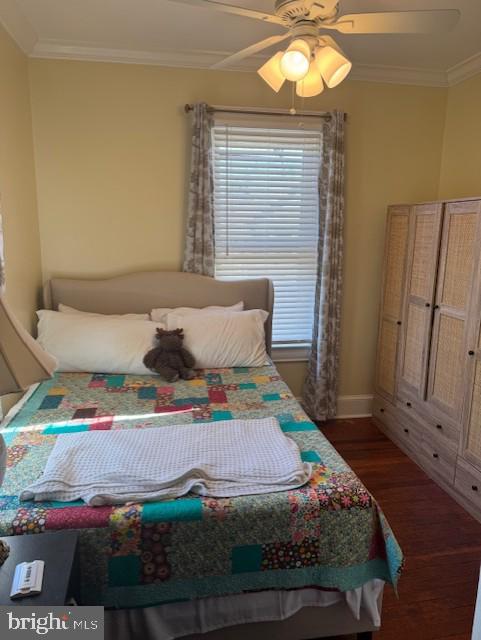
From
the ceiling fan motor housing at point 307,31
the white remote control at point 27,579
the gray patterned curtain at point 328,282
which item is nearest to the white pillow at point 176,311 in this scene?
the gray patterned curtain at point 328,282

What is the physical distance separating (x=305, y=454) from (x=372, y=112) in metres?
2.61

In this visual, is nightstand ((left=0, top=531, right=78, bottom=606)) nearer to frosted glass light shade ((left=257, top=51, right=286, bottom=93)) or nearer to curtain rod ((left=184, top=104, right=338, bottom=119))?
frosted glass light shade ((left=257, top=51, right=286, bottom=93))

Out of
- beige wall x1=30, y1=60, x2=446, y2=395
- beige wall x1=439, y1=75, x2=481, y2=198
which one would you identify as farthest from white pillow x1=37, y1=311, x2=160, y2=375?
beige wall x1=439, y1=75, x2=481, y2=198

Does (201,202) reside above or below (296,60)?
below

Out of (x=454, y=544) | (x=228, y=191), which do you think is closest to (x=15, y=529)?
(x=454, y=544)

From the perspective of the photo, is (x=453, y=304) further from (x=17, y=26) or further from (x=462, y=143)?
(x=17, y=26)

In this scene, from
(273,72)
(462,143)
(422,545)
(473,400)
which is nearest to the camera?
(273,72)

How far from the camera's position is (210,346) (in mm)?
2766

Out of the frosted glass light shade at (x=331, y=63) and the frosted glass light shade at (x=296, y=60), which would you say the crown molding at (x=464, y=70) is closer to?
the frosted glass light shade at (x=331, y=63)

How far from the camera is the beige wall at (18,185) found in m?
2.45

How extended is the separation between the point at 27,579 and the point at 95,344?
5.43ft

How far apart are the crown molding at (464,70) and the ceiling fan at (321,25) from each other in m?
1.60

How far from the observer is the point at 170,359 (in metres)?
2.61

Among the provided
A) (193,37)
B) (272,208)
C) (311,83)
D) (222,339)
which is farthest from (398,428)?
(193,37)
